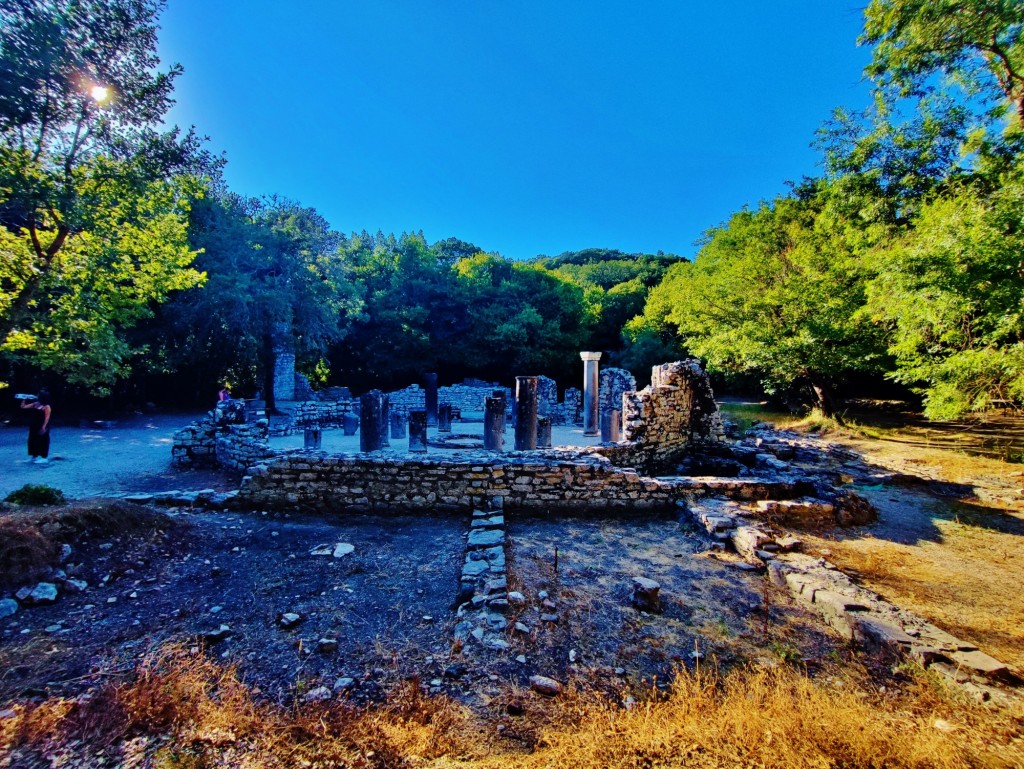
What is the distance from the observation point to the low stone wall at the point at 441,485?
7.35m

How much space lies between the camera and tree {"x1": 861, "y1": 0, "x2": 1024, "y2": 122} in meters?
10.4

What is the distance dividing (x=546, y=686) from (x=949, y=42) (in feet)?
57.7

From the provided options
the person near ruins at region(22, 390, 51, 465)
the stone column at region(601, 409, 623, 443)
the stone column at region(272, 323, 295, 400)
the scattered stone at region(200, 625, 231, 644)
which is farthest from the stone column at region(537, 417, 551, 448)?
the stone column at region(272, 323, 295, 400)

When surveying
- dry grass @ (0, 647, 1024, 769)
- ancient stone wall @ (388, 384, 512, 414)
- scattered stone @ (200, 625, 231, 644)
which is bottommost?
scattered stone @ (200, 625, 231, 644)

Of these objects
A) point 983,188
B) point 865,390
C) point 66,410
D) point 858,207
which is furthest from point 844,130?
point 66,410

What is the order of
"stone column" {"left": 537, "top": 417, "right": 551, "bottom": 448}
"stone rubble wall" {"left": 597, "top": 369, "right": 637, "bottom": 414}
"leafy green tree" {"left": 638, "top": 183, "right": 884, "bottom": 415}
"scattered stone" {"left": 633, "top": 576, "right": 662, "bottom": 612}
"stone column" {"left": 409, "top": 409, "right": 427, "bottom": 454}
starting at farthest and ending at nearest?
"stone rubble wall" {"left": 597, "top": 369, "right": 637, "bottom": 414}, "leafy green tree" {"left": 638, "top": 183, "right": 884, "bottom": 415}, "stone column" {"left": 537, "top": 417, "right": 551, "bottom": 448}, "stone column" {"left": 409, "top": 409, "right": 427, "bottom": 454}, "scattered stone" {"left": 633, "top": 576, "right": 662, "bottom": 612}

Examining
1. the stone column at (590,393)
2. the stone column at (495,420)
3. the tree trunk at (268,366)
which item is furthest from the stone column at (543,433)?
the tree trunk at (268,366)

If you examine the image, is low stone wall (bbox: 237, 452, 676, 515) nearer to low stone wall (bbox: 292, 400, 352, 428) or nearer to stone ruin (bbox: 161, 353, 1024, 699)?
stone ruin (bbox: 161, 353, 1024, 699)

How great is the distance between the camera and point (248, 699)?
3051 mm

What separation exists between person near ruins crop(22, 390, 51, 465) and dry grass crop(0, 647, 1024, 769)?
10.4 meters

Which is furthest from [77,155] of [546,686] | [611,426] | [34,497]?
[611,426]

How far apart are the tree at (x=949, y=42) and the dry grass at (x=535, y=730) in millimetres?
15149

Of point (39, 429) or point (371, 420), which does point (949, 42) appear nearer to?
point (371, 420)

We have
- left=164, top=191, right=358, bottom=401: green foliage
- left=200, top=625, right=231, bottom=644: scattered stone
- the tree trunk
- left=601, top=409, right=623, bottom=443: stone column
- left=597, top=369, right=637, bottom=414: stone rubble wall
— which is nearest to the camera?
left=200, top=625, right=231, bottom=644: scattered stone
